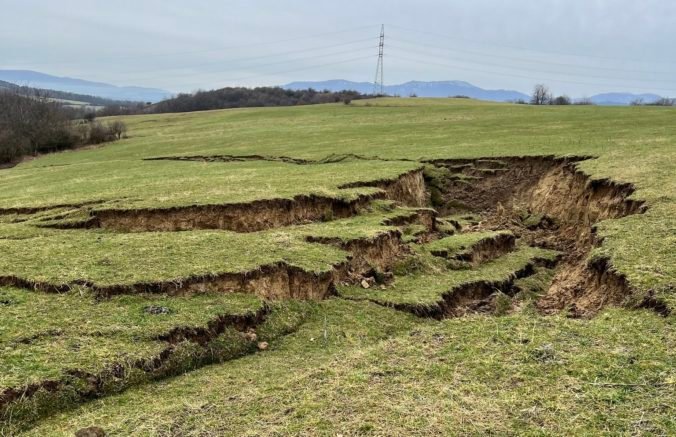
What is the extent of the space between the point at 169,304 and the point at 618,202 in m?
12.0

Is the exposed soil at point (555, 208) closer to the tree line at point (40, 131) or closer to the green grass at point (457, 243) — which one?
the green grass at point (457, 243)

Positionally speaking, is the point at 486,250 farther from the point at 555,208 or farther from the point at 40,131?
the point at 40,131

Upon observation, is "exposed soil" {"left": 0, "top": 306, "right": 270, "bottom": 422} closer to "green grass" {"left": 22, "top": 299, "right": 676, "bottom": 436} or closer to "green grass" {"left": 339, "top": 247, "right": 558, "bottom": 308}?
"green grass" {"left": 22, "top": 299, "right": 676, "bottom": 436}

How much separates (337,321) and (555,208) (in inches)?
448

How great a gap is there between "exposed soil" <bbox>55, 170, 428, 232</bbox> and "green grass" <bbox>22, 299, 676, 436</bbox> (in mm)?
7694

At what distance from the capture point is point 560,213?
17406mm

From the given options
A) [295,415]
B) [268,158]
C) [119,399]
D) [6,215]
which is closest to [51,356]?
[119,399]

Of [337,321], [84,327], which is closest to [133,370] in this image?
[84,327]

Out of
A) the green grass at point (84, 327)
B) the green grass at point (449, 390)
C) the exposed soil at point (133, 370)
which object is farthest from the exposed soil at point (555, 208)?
the green grass at point (84, 327)

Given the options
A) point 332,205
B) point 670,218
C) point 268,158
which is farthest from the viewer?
point 268,158

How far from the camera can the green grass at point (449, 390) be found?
190 inches

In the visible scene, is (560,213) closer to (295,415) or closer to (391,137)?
(295,415)

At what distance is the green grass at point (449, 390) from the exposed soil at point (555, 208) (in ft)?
7.78

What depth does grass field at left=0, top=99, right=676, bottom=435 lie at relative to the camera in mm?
5219
